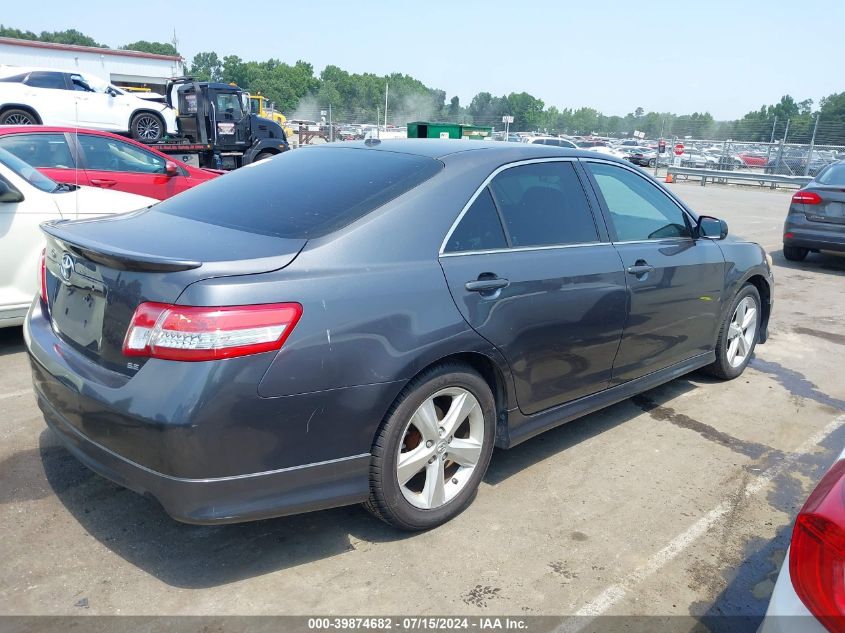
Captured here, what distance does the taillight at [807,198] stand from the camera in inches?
388

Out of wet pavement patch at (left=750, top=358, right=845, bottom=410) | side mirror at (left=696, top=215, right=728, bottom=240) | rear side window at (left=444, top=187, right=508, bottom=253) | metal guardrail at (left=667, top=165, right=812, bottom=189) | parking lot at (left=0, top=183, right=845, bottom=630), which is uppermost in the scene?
rear side window at (left=444, top=187, right=508, bottom=253)

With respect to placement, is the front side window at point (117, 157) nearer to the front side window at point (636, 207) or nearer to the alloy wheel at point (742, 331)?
the front side window at point (636, 207)

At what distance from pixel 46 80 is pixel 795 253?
16867mm

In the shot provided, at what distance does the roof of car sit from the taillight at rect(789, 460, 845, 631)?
2.24 m

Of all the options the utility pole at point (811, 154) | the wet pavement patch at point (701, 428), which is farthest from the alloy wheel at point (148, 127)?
the utility pole at point (811, 154)

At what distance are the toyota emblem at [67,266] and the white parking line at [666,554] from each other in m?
2.40

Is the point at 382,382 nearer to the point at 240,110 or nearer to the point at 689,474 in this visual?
the point at 689,474

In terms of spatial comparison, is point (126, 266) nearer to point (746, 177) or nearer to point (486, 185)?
point (486, 185)

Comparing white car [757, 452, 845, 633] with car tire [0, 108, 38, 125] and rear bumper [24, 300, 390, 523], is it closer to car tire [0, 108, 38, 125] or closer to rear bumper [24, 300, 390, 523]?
rear bumper [24, 300, 390, 523]

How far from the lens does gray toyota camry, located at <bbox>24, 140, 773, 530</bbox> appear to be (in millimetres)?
2494

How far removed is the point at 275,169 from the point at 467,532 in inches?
81.2

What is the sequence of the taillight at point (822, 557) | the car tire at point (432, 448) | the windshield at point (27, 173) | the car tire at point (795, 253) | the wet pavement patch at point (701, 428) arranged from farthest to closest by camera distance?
1. the car tire at point (795, 253)
2. the windshield at point (27, 173)
3. the wet pavement patch at point (701, 428)
4. the car tire at point (432, 448)
5. the taillight at point (822, 557)

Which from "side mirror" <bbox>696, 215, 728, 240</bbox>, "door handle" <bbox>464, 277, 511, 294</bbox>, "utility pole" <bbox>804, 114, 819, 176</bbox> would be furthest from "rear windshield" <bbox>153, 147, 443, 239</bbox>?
"utility pole" <bbox>804, 114, 819, 176</bbox>

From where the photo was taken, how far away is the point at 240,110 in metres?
18.1
